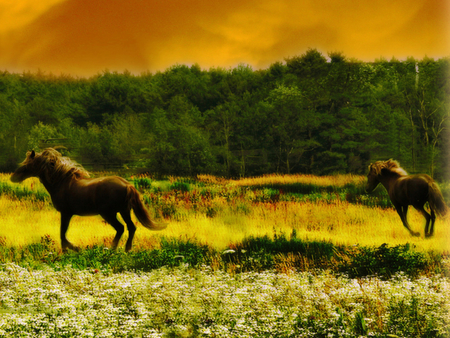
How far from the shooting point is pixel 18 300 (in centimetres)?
547

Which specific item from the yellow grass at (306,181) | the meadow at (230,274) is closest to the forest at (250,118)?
the yellow grass at (306,181)

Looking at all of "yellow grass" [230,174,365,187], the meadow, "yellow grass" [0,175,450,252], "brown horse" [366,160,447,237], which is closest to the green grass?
the meadow

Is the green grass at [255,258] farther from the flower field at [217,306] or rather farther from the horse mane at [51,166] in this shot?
the horse mane at [51,166]

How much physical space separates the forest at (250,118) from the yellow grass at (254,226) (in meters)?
7.91

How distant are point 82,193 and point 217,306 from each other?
400 centimetres

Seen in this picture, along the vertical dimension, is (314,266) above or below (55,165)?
below

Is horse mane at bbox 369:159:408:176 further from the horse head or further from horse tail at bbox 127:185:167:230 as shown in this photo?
the horse head

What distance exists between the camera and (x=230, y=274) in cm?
669

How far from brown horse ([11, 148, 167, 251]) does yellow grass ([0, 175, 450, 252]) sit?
2.19 ft

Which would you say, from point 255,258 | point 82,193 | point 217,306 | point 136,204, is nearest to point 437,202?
point 255,258

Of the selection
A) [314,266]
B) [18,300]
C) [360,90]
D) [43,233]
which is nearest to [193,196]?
[43,233]

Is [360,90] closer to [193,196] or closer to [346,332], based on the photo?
[193,196]

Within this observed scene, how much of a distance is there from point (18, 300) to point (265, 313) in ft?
10.8

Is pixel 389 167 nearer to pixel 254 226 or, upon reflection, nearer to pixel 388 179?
pixel 388 179
